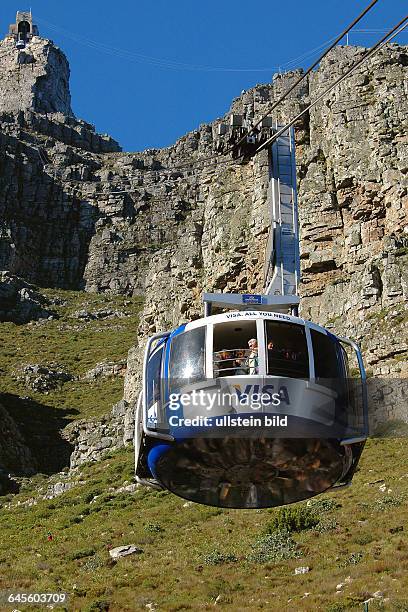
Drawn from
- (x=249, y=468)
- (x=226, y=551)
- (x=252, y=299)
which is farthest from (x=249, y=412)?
(x=226, y=551)

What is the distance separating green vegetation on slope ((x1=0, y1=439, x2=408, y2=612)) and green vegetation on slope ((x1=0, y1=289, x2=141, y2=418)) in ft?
93.9

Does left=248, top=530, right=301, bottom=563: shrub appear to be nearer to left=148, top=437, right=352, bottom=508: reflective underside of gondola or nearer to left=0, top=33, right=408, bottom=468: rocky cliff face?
left=0, top=33, right=408, bottom=468: rocky cliff face

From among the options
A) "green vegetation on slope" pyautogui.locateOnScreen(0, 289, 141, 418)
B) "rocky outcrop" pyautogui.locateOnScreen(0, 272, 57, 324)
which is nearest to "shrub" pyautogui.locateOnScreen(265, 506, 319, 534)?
"green vegetation on slope" pyautogui.locateOnScreen(0, 289, 141, 418)

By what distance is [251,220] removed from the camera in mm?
67062

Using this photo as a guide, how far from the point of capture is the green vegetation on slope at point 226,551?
31.9 meters

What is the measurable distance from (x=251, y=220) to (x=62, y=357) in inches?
1197

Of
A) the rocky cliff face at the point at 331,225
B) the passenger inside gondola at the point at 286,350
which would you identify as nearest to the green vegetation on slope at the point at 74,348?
the rocky cliff face at the point at 331,225

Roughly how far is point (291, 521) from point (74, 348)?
58415mm

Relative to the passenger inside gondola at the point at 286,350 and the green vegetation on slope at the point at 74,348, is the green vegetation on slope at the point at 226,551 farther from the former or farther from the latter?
the green vegetation on slope at the point at 74,348

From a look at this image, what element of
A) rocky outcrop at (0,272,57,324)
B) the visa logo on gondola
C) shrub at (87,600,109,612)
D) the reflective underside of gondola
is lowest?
shrub at (87,600,109,612)

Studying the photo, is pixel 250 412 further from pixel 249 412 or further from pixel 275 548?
pixel 275 548

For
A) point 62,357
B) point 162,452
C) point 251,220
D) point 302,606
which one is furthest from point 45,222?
point 162,452

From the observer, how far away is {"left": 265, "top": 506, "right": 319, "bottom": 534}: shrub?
124ft

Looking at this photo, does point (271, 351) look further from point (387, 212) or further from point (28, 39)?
point (28, 39)
